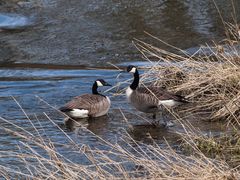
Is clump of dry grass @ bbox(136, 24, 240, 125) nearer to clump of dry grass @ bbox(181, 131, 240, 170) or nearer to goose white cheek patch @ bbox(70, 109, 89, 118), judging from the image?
clump of dry grass @ bbox(181, 131, 240, 170)

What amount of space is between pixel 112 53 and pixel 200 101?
19.1 ft

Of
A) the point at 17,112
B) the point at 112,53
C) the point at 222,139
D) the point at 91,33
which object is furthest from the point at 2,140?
the point at 91,33

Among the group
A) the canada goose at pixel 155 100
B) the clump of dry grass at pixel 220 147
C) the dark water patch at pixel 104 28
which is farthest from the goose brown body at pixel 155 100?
the dark water patch at pixel 104 28

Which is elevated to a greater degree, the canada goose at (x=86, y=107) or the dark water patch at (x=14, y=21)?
the canada goose at (x=86, y=107)

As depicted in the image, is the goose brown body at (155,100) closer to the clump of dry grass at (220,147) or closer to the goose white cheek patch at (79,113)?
the goose white cheek patch at (79,113)

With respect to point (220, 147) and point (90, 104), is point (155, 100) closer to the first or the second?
point (90, 104)

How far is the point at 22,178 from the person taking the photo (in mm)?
8102

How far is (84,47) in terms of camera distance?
1750 cm

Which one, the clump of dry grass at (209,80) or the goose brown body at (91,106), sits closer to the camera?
the clump of dry grass at (209,80)

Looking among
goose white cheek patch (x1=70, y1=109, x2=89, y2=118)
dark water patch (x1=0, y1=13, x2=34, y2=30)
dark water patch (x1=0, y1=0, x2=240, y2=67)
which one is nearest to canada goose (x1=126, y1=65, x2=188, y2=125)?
goose white cheek patch (x1=70, y1=109, x2=89, y2=118)

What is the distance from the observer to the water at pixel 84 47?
38.5 ft

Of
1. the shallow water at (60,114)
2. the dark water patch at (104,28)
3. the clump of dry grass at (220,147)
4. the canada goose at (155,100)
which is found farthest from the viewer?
the dark water patch at (104,28)

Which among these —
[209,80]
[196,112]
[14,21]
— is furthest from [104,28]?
[209,80]

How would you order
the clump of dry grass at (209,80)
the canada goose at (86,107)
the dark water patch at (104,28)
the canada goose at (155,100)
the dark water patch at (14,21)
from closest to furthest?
the clump of dry grass at (209,80) → the canada goose at (155,100) → the canada goose at (86,107) → the dark water patch at (104,28) → the dark water patch at (14,21)
